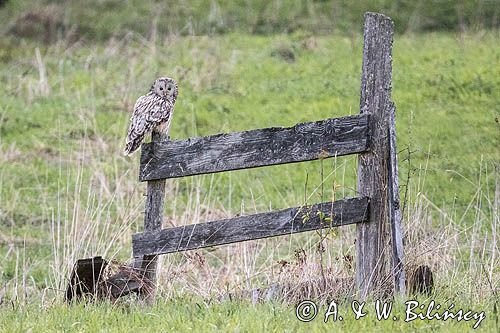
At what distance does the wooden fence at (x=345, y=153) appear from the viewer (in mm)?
7152

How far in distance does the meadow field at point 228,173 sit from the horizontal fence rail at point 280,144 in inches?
12.2

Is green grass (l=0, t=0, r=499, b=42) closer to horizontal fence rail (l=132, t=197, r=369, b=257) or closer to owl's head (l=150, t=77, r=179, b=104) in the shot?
owl's head (l=150, t=77, r=179, b=104)

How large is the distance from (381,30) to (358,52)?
10.5m

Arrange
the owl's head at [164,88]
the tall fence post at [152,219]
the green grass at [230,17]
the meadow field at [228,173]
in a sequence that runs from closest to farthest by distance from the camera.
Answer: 1. the meadow field at [228,173]
2. the tall fence post at [152,219]
3. the owl's head at [164,88]
4. the green grass at [230,17]

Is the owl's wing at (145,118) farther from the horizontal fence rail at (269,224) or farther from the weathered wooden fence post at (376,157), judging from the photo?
the weathered wooden fence post at (376,157)

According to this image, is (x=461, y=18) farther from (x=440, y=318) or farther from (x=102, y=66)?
(x=440, y=318)

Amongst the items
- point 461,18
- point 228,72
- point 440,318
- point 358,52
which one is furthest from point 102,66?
point 440,318

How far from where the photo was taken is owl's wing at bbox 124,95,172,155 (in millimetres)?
7980

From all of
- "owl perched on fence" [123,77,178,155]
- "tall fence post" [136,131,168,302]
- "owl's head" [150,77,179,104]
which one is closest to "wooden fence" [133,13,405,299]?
"tall fence post" [136,131,168,302]

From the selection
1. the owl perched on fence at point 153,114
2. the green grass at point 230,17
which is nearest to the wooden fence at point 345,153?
the owl perched on fence at point 153,114

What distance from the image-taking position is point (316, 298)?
7.12 m

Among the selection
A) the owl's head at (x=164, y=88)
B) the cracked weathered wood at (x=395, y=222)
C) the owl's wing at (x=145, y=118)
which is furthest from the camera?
the owl's head at (x=164, y=88)

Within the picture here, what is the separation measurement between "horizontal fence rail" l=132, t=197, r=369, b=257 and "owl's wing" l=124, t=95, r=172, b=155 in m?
0.97

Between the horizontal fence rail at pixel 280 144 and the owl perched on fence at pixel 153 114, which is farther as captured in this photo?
the owl perched on fence at pixel 153 114
